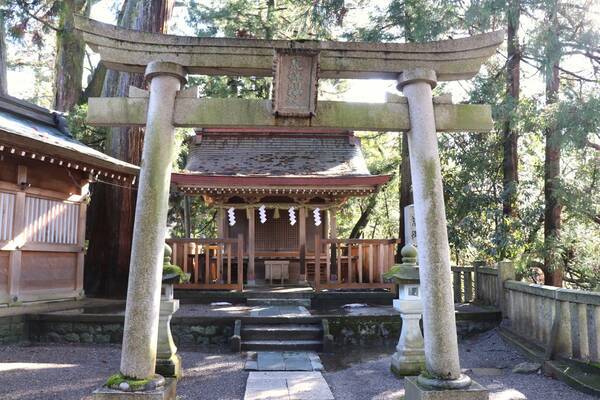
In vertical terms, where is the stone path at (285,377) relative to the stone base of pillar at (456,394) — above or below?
below

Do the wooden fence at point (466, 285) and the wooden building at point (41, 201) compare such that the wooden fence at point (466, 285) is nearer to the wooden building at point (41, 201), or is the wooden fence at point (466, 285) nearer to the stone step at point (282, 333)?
the stone step at point (282, 333)

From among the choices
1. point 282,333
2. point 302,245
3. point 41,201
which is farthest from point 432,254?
point 302,245

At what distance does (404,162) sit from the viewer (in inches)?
548

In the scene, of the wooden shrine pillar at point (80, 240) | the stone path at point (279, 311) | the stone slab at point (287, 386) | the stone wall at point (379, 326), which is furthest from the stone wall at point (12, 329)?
the stone wall at point (379, 326)

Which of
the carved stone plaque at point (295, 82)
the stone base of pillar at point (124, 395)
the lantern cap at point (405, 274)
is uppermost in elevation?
the carved stone plaque at point (295, 82)

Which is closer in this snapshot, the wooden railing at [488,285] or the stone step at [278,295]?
Result: the wooden railing at [488,285]

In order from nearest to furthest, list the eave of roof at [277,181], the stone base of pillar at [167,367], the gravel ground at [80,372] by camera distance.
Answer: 1. the gravel ground at [80,372]
2. the stone base of pillar at [167,367]
3. the eave of roof at [277,181]

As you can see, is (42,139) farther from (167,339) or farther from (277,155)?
(277,155)

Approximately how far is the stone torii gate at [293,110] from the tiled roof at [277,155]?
795 centimetres

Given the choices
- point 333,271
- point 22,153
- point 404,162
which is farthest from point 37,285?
point 404,162

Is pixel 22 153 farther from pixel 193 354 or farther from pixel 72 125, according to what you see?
pixel 193 354

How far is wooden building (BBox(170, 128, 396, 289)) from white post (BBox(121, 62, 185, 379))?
6.15 m

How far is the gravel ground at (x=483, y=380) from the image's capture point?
5.04 m

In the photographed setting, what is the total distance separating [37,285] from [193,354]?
3685 mm
